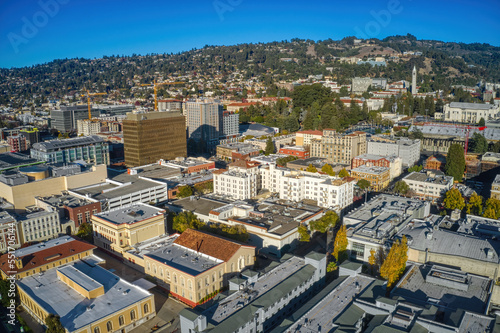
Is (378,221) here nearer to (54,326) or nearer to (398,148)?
(54,326)

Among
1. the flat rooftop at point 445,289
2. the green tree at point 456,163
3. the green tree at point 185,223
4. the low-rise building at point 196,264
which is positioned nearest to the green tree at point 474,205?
the green tree at point 456,163

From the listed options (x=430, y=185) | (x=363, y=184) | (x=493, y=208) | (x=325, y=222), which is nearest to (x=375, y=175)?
(x=363, y=184)

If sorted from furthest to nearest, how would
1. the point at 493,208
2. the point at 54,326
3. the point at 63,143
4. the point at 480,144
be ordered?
the point at 480,144, the point at 63,143, the point at 493,208, the point at 54,326

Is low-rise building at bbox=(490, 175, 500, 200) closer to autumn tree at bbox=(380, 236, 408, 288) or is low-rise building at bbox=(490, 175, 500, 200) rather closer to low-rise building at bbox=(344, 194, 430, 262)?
low-rise building at bbox=(344, 194, 430, 262)

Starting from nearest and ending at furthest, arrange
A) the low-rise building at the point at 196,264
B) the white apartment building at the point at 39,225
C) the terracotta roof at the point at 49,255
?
the low-rise building at the point at 196,264 → the terracotta roof at the point at 49,255 → the white apartment building at the point at 39,225

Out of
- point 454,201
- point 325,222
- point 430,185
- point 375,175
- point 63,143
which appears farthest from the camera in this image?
point 63,143

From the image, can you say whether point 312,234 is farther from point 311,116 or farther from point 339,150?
point 311,116

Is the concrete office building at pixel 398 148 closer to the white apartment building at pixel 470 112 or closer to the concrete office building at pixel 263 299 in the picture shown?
the white apartment building at pixel 470 112

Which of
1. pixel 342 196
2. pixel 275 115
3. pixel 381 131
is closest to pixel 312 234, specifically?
pixel 342 196
